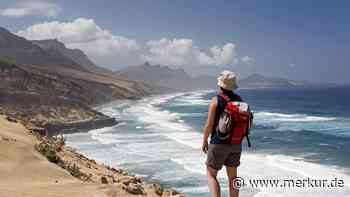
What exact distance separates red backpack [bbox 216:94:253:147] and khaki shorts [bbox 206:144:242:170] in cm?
13

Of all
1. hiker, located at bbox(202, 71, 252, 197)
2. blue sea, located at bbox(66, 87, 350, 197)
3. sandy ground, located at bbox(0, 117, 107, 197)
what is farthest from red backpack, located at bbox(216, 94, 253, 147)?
blue sea, located at bbox(66, 87, 350, 197)

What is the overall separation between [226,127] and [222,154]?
46 centimetres

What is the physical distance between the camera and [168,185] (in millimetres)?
26438

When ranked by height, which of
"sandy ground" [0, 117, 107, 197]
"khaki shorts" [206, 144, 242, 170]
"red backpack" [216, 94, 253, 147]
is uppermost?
"red backpack" [216, 94, 253, 147]

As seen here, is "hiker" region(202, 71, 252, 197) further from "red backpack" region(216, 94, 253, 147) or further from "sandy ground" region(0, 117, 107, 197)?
"sandy ground" region(0, 117, 107, 197)

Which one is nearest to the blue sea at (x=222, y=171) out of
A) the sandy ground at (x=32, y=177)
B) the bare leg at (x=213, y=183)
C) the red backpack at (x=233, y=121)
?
the sandy ground at (x=32, y=177)

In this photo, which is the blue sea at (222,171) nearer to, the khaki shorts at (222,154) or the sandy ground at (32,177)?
the sandy ground at (32,177)

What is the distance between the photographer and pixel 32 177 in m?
11.3

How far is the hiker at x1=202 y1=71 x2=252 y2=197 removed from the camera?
596 cm

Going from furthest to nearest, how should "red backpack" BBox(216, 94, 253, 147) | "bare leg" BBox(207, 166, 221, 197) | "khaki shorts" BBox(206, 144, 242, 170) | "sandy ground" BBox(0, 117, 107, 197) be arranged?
"sandy ground" BBox(0, 117, 107, 197)
"bare leg" BBox(207, 166, 221, 197)
"khaki shorts" BBox(206, 144, 242, 170)
"red backpack" BBox(216, 94, 253, 147)

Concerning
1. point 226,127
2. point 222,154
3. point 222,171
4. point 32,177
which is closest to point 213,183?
point 222,154

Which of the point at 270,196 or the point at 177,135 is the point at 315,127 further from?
the point at 270,196

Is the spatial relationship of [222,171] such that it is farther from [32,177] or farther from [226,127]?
[226,127]

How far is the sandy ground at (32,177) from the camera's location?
9477 mm
